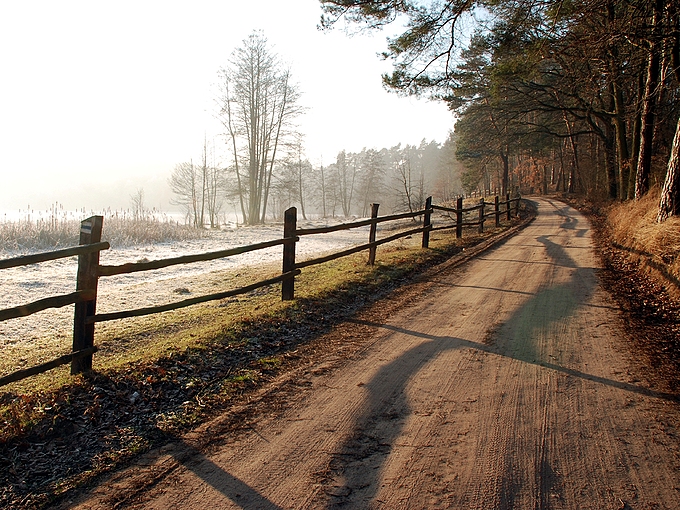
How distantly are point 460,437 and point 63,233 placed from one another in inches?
621

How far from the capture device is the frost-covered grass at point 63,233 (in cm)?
1355

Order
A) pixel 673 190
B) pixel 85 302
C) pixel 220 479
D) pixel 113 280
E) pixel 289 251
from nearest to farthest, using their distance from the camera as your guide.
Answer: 1. pixel 220 479
2. pixel 85 302
3. pixel 289 251
4. pixel 673 190
5. pixel 113 280

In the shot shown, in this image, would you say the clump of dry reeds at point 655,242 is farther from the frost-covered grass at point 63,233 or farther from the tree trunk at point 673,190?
the frost-covered grass at point 63,233

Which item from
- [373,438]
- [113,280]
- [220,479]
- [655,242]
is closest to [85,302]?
[220,479]

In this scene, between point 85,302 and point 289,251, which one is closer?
point 85,302

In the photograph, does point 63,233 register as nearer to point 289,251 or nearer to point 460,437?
point 289,251

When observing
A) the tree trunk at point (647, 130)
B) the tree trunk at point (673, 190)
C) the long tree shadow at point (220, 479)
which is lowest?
the long tree shadow at point (220, 479)

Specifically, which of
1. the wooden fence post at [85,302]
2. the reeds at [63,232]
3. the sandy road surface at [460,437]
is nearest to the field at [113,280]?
the reeds at [63,232]

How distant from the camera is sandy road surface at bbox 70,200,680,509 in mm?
2271

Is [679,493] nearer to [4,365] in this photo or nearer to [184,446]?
[184,446]

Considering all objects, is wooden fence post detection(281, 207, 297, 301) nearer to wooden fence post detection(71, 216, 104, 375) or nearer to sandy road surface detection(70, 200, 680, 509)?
sandy road surface detection(70, 200, 680, 509)

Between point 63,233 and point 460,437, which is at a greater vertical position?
point 63,233

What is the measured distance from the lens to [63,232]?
14688 mm

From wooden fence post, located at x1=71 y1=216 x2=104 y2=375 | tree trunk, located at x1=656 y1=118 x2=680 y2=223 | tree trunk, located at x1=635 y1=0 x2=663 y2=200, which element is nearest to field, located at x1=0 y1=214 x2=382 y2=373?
wooden fence post, located at x1=71 y1=216 x2=104 y2=375
